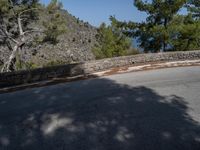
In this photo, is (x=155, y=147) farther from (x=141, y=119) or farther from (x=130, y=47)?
(x=130, y=47)

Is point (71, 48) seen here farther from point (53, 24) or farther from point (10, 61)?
point (10, 61)

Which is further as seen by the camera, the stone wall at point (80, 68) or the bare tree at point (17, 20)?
the bare tree at point (17, 20)

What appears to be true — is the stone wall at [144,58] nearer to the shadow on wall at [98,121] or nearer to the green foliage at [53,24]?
the shadow on wall at [98,121]

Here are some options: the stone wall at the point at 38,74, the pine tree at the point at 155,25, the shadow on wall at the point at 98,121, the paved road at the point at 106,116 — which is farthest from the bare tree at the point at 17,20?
the shadow on wall at the point at 98,121

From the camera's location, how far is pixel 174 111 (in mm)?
9023

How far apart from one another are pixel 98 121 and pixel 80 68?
7.99 meters

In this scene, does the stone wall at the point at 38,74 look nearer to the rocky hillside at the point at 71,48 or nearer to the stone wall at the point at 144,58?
the stone wall at the point at 144,58

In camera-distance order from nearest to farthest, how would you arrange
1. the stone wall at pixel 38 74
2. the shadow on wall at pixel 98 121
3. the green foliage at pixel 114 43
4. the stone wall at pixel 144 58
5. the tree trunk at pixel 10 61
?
the shadow on wall at pixel 98 121 → the stone wall at pixel 38 74 → the stone wall at pixel 144 58 → the tree trunk at pixel 10 61 → the green foliage at pixel 114 43

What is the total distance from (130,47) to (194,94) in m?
31.9

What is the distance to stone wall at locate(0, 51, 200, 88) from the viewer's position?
1483cm

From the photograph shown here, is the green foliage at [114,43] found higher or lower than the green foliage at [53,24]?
lower

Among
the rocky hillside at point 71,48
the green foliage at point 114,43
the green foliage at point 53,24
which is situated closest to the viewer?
the green foliage at point 53,24

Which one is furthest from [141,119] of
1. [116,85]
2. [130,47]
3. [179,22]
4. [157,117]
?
[130,47]

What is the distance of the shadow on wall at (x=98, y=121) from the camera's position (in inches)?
281
